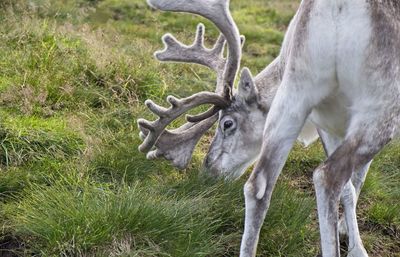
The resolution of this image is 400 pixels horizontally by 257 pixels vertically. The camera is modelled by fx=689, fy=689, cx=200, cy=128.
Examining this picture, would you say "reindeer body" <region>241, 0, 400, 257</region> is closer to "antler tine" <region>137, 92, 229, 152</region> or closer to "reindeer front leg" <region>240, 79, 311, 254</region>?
"reindeer front leg" <region>240, 79, 311, 254</region>

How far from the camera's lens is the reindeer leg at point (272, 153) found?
3.69 meters

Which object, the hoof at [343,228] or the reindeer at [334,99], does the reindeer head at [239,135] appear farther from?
the hoof at [343,228]

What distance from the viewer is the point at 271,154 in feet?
12.3

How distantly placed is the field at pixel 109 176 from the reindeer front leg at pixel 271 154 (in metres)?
0.34

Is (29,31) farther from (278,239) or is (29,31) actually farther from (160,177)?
(278,239)

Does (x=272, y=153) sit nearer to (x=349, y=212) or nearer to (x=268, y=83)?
(x=349, y=212)

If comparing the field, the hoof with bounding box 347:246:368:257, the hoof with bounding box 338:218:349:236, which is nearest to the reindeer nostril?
the field

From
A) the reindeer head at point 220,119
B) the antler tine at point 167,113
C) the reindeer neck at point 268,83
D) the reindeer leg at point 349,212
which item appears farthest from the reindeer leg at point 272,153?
the antler tine at point 167,113

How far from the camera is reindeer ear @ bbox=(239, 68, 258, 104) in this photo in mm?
5030

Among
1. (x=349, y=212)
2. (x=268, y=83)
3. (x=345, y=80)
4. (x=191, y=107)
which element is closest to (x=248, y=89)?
(x=268, y=83)

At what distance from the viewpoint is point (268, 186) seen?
150 inches

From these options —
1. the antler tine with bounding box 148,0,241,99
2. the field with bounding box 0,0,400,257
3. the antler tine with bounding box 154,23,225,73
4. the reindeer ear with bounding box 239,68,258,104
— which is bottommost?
the field with bounding box 0,0,400,257

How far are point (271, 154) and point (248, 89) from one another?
53.8 inches

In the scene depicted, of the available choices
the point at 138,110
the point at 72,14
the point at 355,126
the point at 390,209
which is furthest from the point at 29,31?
the point at 355,126
